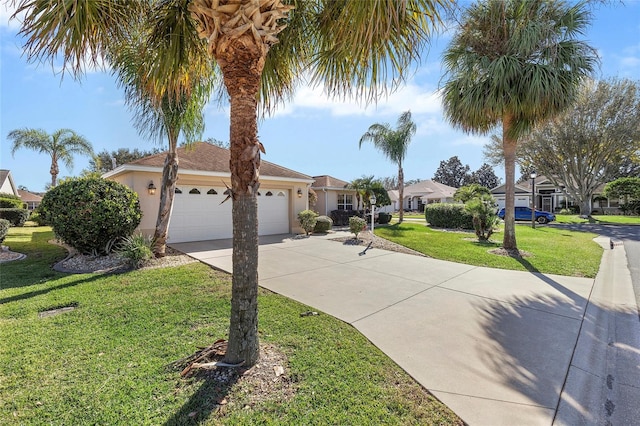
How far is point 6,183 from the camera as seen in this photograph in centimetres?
3256

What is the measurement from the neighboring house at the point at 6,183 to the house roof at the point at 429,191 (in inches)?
1903

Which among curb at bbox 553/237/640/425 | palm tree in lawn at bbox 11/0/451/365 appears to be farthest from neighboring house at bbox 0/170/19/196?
curb at bbox 553/237/640/425

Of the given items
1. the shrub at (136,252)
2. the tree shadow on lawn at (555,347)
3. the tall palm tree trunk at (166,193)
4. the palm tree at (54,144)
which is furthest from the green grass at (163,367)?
the palm tree at (54,144)

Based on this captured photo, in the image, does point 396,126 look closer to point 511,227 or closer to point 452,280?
point 511,227

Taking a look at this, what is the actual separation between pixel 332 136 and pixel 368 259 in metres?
3.80

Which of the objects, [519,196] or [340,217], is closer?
[340,217]

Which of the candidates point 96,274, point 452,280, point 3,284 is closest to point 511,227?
point 452,280

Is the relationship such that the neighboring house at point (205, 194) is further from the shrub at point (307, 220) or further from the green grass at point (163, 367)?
the green grass at point (163, 367)

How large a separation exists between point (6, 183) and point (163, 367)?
4515 centimetres

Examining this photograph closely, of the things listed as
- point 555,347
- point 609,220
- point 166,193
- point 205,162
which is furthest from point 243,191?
point 609,220

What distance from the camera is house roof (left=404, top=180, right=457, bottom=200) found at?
37.2 m

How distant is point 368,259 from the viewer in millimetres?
8672

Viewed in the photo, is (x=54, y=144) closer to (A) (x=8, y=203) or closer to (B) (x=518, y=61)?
(A) (x=8, y=203)

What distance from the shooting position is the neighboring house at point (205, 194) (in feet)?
36.3
